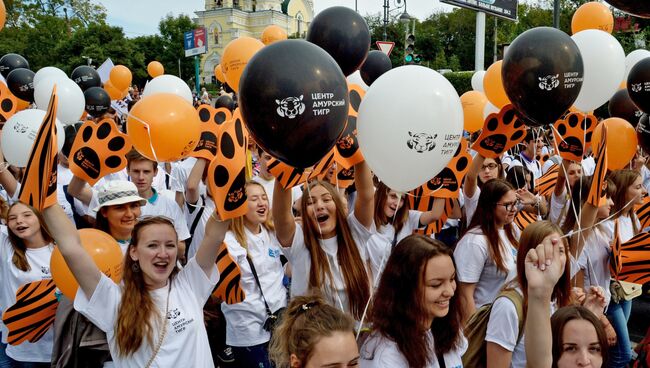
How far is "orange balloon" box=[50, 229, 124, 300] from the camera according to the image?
2.83 metres

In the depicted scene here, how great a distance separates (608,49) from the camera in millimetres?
4293

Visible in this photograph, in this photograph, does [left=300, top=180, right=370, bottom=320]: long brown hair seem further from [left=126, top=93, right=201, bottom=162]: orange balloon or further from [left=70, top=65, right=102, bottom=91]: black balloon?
[left=70, top=65, right=102, bottom=91]: black balloon

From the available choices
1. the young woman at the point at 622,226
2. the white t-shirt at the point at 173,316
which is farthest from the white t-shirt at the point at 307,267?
the young woman at the point at 622,226

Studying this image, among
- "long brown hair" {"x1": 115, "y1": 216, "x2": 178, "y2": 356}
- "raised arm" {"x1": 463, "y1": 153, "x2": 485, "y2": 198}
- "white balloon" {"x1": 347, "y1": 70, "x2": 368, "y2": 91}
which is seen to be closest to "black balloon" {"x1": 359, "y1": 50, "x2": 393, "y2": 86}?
"white balloon" {"x1": 347, "y1": 70, "x2": 368, "y2": 91}

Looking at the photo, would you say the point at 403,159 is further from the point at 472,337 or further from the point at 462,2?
the point at 462,2

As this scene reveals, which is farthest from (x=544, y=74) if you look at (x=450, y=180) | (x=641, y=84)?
(x=450, y=180)

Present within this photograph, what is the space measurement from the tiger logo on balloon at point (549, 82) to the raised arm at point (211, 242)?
2023mm

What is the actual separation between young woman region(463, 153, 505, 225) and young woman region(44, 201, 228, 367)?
7.88ft

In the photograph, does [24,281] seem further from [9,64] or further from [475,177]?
[9,64]

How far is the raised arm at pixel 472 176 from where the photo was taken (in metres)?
4.55

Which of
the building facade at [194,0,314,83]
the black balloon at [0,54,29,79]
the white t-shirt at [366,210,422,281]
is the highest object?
the building facade at [194,0,314,83]

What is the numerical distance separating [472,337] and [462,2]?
20.6 m

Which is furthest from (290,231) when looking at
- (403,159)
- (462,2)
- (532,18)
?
(532,18)

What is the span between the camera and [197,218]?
4602mm
